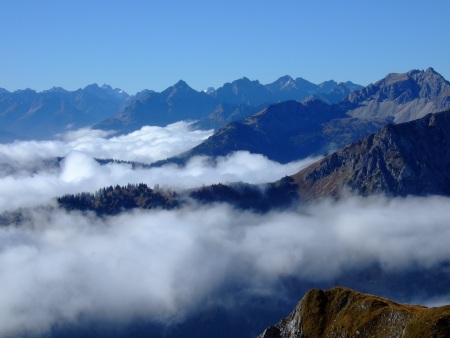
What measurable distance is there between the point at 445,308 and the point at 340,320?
26.7 metres

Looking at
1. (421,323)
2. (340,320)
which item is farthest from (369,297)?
(421,323)

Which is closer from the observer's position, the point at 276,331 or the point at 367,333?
the point at 367,333

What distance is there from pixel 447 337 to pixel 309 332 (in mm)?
37055

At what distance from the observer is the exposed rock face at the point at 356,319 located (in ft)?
432

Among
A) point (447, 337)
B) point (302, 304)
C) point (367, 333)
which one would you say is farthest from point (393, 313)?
point (302, 304)

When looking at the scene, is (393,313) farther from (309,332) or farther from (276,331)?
(276,331)

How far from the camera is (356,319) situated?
147m

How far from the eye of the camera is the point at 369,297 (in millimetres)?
153125

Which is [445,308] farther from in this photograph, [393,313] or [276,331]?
[276,331]

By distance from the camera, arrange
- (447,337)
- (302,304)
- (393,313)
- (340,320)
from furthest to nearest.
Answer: (302,304), (340,320), (393,313), (447,337)

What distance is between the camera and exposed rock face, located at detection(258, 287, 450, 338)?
432 feet

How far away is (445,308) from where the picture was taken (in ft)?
436

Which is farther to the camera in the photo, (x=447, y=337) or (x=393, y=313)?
(x=393, y=313)

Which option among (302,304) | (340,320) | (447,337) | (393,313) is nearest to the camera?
(447,337)
